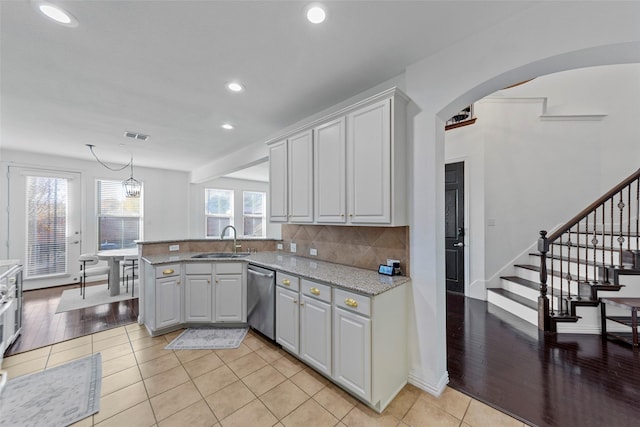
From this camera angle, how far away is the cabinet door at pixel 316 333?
2.05 meters

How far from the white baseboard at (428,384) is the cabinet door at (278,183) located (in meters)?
1.98

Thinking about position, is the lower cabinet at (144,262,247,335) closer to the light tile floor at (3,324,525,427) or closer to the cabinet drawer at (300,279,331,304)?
the light tile floor at (3,324,525,427)

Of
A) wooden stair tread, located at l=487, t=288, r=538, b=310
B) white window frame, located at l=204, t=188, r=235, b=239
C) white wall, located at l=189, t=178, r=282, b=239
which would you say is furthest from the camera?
white window frame, located at l=204, t=188, r=235, b=239

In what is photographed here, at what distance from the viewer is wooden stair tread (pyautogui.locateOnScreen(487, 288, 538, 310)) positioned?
3.29 m

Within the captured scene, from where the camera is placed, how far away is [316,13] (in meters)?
1.54

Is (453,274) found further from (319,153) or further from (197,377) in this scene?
(197,377)

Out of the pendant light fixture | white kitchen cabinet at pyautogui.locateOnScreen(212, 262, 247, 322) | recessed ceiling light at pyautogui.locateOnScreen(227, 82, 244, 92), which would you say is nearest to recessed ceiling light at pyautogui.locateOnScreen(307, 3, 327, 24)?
recessed ceiling light at pyautogui.locateOnScreen(227, 82, 244, 92)

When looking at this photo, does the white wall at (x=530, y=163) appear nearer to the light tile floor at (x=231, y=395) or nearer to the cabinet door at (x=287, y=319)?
the light tile floor at (x=231, y=395)

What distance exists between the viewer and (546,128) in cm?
416

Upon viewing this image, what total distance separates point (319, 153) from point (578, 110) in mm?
4760

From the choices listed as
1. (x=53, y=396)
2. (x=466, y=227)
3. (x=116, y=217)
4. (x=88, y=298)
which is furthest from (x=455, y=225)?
(x=116, y=217)

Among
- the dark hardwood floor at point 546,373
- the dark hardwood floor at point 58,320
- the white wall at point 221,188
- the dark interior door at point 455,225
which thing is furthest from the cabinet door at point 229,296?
the dark interior door at point 455,225

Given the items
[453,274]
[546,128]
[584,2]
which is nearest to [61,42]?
[584,2]

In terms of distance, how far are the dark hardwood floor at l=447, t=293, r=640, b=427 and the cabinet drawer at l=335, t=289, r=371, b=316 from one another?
110 centimetres
